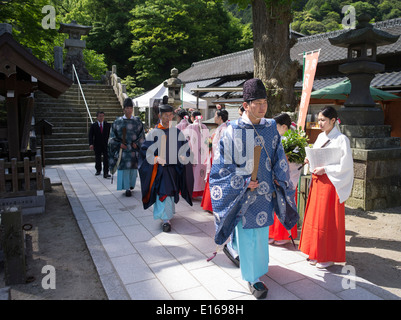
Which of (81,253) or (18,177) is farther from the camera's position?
(18,177)

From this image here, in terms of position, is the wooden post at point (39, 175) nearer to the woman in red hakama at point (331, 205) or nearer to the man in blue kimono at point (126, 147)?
the man in blue kimono at point (126, 147)

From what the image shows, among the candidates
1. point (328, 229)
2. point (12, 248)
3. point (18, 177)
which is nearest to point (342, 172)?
point (328, 229)

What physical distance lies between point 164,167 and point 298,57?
13946mm

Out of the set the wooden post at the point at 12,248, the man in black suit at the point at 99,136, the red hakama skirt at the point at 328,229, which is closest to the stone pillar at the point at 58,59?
the man in black suit at the point at 99,136

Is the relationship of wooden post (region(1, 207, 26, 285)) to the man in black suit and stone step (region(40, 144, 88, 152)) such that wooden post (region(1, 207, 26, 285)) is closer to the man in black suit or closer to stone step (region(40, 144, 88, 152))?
the man in black suit

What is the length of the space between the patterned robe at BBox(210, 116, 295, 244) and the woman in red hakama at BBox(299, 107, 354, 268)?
2.36 ft

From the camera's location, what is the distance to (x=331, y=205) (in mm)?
3814

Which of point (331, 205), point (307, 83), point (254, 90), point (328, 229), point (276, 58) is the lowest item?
point (328, 229)

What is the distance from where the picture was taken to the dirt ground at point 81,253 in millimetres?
3463

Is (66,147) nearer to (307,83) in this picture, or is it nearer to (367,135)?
(307,83)

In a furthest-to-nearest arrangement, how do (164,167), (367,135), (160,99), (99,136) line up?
(160,99), (99,136), (367,135), (164,167)

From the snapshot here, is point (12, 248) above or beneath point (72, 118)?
beneath

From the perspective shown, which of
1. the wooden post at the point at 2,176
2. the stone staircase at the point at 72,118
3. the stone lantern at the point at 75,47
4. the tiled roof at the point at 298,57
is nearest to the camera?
the wooden post at the point at 2,176

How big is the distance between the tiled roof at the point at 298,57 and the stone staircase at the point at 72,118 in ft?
23.0
